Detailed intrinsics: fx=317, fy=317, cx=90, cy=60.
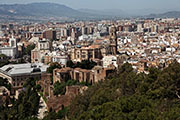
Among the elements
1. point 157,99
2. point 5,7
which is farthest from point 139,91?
point 5,7

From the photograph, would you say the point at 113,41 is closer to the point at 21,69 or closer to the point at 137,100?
the point at 21,69

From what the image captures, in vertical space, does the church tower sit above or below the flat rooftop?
above

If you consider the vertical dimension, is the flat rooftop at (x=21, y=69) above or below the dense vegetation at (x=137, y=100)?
below

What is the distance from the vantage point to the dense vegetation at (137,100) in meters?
7.75

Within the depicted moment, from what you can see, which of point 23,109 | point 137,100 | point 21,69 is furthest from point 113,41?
point 137,100

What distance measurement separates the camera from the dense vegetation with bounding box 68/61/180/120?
305 inches

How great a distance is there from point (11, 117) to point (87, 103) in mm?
3571

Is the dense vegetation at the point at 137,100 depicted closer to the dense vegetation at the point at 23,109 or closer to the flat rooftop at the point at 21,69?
the dense vegetation at the point at 23,109

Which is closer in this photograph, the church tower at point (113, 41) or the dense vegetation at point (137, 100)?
the dense vegetation at point (137, 100)

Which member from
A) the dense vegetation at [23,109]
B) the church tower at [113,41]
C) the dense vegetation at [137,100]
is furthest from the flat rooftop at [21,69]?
the dense vegetation at [137,100]

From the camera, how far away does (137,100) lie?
8.44 meters

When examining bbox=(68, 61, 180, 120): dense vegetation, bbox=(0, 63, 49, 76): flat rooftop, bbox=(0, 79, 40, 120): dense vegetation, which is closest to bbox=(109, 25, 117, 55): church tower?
bbox=(0, 63, 49, 76): flat rooftop

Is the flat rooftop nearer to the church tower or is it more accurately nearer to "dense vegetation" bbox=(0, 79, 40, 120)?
the church tower

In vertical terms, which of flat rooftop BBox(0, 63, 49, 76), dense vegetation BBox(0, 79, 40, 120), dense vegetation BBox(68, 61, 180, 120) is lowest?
dense vegetation BBox(0, 79, 40, 120)
